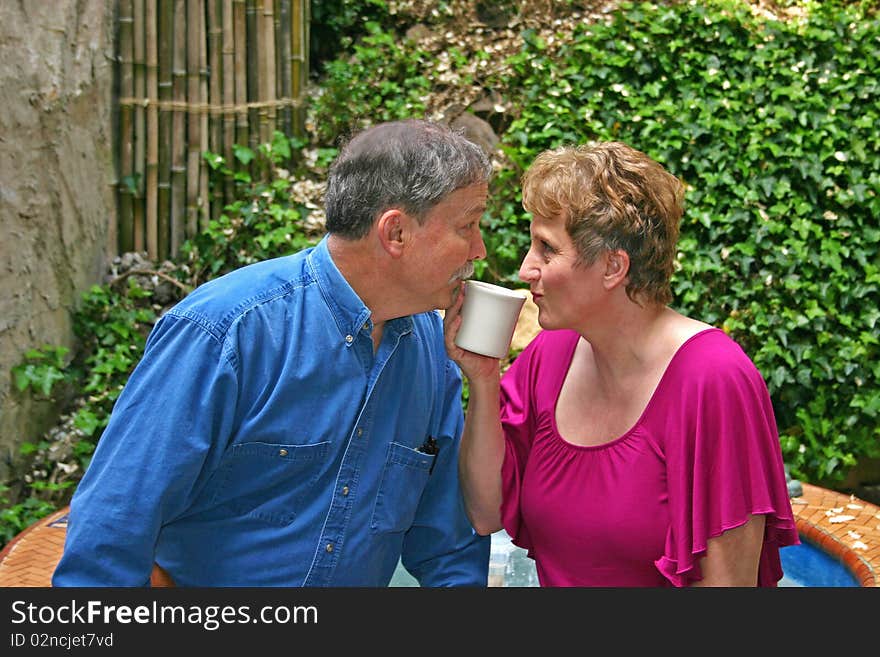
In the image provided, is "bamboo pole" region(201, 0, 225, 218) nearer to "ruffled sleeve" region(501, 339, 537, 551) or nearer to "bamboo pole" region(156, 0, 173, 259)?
"bamboo pole" region(156, 0, 173, 259)

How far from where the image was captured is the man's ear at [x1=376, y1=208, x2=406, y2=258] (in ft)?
6.29

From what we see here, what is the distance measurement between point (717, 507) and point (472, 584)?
0.57m

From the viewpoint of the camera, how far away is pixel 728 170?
16.7ft

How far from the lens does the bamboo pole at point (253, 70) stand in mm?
5488

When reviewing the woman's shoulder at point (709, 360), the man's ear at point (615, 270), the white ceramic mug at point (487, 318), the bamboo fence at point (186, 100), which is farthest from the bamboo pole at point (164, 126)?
the woman's shoulder at point (709, 360)

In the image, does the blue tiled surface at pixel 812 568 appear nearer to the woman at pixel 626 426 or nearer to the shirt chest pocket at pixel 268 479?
the woman at pixel 626 426

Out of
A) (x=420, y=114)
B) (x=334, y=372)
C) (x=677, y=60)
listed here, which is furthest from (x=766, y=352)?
(x=334, y=372)

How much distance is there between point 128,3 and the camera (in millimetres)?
5082

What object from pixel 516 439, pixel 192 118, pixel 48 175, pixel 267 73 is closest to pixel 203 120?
pixel 192 118

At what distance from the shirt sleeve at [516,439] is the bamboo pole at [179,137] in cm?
342

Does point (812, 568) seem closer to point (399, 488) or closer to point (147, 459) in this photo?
point (399, 488)

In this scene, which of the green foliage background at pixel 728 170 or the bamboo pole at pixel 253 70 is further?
the bamboo pole at pixel 253 70

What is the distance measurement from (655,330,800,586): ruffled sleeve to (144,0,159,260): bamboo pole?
388 cm

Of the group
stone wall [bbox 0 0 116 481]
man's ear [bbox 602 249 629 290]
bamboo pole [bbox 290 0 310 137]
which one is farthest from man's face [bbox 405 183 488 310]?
bamboo pole [bbox 290 0 310 137]
